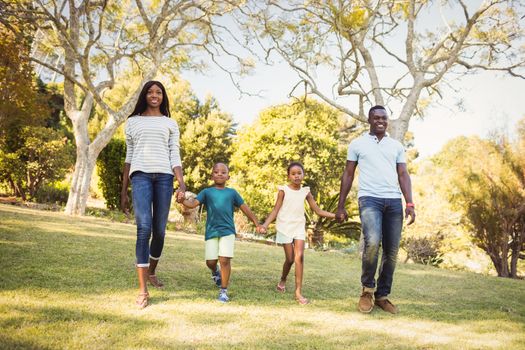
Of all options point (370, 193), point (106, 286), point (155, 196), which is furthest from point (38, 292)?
Result: point (370, 193)

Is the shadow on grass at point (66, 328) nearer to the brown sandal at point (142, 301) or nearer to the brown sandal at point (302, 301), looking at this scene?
the brown sandal at point (142, 301)

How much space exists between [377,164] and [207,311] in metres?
2.22

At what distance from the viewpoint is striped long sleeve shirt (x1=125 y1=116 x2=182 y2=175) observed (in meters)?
3.87

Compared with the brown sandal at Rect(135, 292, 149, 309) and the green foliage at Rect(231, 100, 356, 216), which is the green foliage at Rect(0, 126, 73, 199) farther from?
the brown sandal at Rect(135, 292, 149, 309)

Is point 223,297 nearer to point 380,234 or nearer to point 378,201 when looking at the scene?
point 380,234

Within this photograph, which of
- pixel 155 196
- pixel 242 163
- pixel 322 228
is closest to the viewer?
pixel 155 196

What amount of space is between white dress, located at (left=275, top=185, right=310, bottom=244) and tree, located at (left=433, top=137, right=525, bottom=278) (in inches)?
369

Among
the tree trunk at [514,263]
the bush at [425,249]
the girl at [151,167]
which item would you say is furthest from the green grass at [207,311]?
the bush at [425,249]

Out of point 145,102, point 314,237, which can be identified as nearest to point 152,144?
point 145,102

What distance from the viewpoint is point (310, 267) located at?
6766 millimetres

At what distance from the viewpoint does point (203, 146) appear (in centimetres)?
2972

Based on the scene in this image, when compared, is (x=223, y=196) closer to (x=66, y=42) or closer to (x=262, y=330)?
(x=262, y=330)

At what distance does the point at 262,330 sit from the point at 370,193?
1.81 m

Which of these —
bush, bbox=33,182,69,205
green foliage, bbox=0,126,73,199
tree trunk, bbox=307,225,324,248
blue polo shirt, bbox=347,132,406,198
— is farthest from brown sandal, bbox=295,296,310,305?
bush, bbox=33,182,69,205
